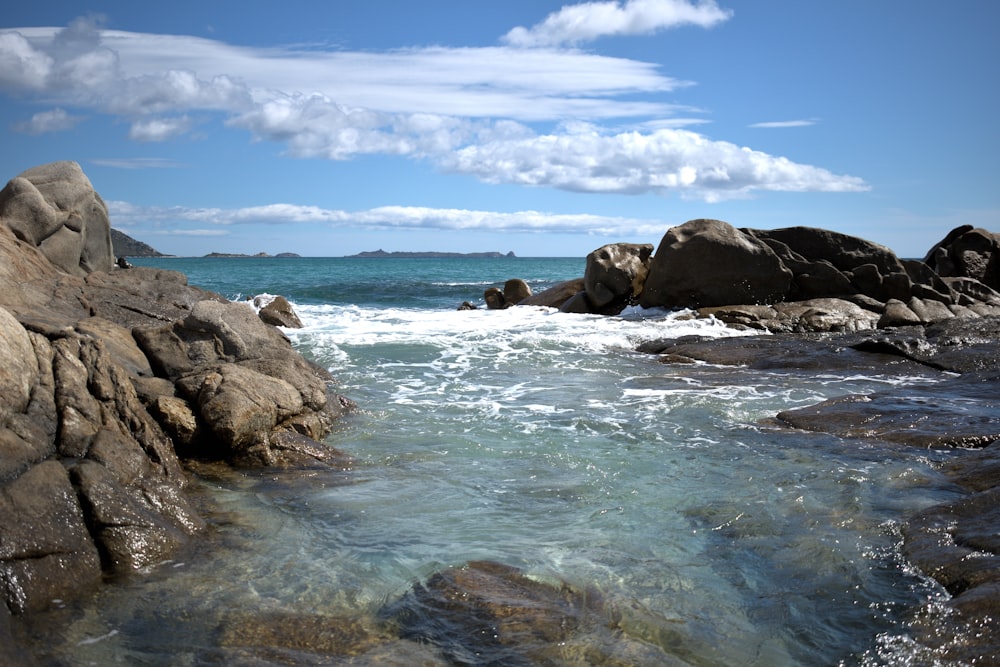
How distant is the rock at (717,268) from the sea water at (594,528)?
7.71m

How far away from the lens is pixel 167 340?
9.12 metres

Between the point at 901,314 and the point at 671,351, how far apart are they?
227 inches

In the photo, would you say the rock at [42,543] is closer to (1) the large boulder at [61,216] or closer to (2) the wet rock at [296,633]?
(2) the wet rock at [296,633]

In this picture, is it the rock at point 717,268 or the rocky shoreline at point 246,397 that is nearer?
the rocky shoreline at point 246,397

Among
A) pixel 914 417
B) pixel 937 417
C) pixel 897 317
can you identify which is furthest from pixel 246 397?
pixel 897 317

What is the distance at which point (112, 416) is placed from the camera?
21.1 feet

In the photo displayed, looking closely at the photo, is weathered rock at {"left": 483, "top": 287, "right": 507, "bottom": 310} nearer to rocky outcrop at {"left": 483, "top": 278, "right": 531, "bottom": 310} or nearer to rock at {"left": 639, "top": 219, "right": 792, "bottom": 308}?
rocky outcrop at {"left": 483, "top": 278, "right": 531, "bottom": 310}

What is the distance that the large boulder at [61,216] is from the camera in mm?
13242

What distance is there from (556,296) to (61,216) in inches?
542

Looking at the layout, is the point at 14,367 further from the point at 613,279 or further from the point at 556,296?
the point at 556,296

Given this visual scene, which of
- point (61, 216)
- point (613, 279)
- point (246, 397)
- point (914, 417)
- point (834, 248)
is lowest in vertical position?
point (914, 417)

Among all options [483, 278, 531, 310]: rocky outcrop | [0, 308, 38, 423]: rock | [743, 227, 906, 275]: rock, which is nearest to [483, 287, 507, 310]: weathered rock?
[483, 278, 531, 310]: rocky outcrop

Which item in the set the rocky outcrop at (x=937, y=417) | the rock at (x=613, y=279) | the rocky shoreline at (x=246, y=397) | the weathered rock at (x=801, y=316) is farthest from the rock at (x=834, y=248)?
the rock at (x=613, y=279)

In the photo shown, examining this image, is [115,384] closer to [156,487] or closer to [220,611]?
[156,487]
